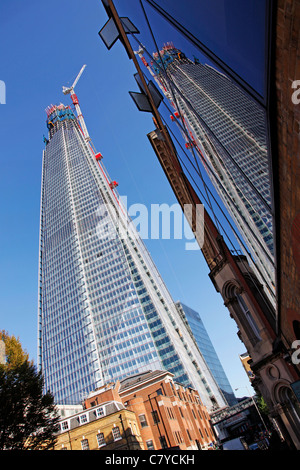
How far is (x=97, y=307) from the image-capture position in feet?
331

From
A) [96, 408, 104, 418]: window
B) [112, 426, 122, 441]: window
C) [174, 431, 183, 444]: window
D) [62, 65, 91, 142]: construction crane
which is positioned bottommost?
[174, 431, 183, 444]: window

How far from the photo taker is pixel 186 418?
53.7 meters

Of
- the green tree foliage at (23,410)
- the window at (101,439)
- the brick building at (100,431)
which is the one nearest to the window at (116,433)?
the brick building at (100,431)

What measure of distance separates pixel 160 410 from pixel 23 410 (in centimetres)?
3482

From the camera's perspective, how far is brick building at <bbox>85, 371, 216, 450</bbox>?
43688mm

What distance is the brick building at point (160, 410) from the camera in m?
43.7

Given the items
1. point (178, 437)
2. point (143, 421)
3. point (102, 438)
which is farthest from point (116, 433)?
point (178, 437)

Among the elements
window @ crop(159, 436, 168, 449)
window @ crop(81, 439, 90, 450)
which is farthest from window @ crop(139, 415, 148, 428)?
window @ crop(81, 439, 90, 450)

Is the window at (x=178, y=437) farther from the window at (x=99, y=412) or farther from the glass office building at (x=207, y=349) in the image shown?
the glass office building at (x=207, y=349)

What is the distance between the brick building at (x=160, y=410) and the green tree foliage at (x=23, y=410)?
2457 centimetres

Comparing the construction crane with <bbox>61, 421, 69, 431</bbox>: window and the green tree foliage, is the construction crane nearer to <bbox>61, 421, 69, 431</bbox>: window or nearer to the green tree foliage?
<bbox>61, 421, 69, 431</bbox>: window

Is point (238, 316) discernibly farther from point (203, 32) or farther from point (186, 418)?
point (186, 418)

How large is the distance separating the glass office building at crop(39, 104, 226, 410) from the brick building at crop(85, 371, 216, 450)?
26563 mm
